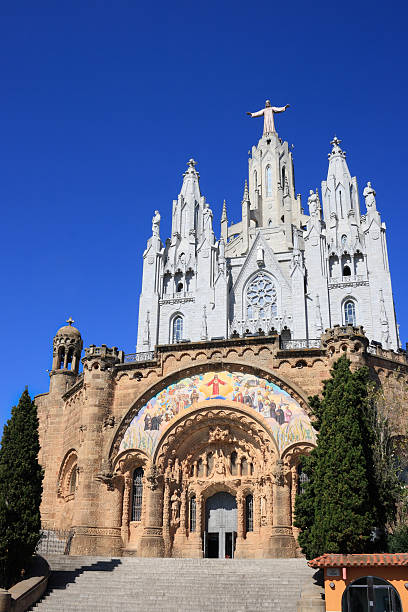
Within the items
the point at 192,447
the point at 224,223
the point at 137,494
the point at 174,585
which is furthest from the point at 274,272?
the point at 174,585

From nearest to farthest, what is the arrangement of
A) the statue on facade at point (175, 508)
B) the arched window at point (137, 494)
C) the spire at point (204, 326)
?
the statue on facade at point (175, 508) < the arched window at point (137, 494) < the spire at point (204, 326)

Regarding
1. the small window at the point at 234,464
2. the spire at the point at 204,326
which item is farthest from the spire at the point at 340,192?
the small window at the point at 234,464

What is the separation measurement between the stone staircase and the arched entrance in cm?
416

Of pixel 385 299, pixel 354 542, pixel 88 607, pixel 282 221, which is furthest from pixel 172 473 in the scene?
pixel 282 221

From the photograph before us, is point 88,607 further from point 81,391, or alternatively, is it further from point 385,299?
point 385,299

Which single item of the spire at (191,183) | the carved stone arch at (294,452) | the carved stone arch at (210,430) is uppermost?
the spire at (191,183)

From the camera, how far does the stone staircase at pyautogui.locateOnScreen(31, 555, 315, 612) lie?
19.8 metres

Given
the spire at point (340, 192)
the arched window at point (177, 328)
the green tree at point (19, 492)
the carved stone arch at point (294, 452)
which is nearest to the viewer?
the green tree at point (19, 492)

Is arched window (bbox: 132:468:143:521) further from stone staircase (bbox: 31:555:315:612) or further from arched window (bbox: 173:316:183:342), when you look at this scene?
arched window (bbox: 173:316:183:342)

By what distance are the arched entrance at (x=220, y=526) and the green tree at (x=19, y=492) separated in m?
8.96

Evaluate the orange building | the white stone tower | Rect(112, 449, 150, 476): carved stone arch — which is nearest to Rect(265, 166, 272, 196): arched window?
the white stone tower

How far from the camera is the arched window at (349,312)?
46312 mm

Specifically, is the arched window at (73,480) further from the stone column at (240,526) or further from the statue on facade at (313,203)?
the statue on facade at (313,203)

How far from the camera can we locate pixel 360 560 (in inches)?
688
